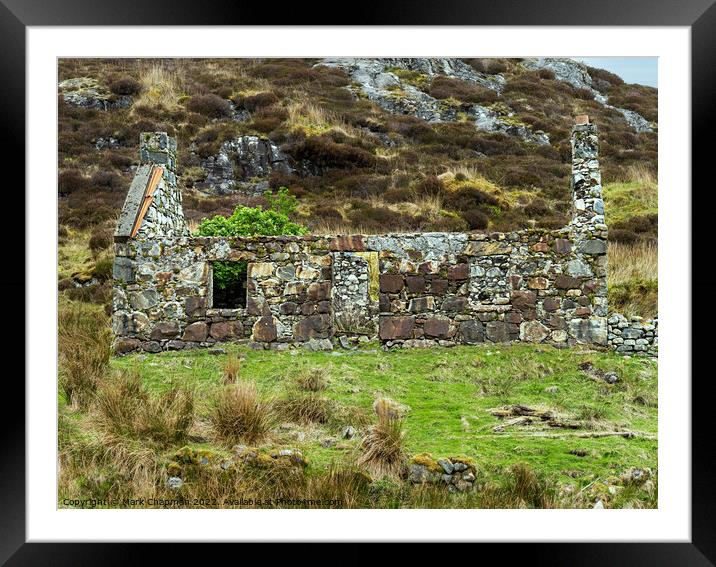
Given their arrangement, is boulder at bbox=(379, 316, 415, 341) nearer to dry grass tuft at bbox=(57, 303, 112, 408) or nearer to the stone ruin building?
the stone ruin building

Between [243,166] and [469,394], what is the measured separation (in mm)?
17462

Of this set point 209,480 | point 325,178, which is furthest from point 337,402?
point 325,178

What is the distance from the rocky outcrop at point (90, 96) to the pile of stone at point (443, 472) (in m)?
25.5

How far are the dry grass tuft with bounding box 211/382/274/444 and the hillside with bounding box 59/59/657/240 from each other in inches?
509

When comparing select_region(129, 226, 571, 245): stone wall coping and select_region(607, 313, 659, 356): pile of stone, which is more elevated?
select_region(129, 226, 571, 245): stone wall coping

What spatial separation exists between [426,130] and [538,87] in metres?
A: 8.67

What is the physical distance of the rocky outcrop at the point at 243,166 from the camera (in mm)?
23125

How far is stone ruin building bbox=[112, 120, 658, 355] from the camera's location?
35.9ft

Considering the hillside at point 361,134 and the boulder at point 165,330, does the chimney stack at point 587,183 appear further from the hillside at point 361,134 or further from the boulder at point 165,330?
the hillside at point 361,134

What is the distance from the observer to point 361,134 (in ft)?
87.1

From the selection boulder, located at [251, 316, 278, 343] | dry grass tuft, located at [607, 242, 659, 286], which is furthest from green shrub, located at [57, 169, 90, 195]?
dry grass tuft, located at [607, 242, 659, 286]

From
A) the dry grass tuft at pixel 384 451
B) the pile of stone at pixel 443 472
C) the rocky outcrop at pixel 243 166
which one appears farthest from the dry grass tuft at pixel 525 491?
the rocky outcrop at pixel 243 166

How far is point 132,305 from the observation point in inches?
423
